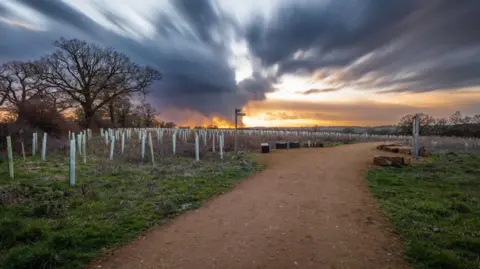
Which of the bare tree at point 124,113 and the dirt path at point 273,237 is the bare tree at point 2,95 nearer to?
the bare tree at point 124,113

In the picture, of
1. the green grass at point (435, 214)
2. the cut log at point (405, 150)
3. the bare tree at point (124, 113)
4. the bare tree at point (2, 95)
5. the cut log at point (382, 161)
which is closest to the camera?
the green grass at point (435, 214)

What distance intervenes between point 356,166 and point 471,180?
181 inches

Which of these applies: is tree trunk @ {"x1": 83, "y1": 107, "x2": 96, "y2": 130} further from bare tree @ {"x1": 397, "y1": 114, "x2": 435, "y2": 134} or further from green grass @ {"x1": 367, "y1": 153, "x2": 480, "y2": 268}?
bare tree @ {"x1": 397, "y1": 114, "x2": 435, "y2": 134}

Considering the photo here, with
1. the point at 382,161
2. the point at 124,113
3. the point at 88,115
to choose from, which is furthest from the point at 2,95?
the point at 382,161

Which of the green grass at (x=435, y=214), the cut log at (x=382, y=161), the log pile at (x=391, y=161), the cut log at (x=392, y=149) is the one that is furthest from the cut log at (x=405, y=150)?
the green grass at (x=435, y=214)

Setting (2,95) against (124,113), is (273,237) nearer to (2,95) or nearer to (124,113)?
(2,95)

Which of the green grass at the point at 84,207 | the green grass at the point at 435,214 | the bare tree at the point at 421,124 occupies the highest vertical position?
the bare tree at the point at 421,124

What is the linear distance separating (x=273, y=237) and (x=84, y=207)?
4.78 metres

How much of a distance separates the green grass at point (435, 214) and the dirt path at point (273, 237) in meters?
0.34

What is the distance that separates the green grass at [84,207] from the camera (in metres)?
3.98

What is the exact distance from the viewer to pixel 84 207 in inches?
239

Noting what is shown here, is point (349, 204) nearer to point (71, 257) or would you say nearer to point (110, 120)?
point (71, 257)

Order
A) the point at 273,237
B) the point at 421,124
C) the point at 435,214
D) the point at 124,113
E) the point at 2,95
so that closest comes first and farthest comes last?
the point at 273,237 < the point at 435,214 < the point at 2,95 < the point at 124,113 < the point at 421,124

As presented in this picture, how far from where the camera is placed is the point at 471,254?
13.0 ft
